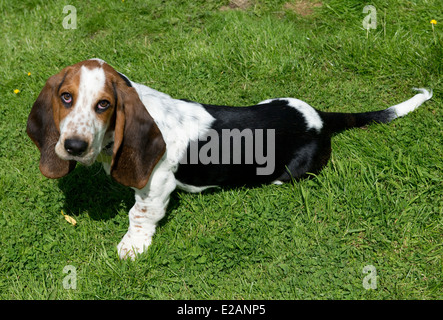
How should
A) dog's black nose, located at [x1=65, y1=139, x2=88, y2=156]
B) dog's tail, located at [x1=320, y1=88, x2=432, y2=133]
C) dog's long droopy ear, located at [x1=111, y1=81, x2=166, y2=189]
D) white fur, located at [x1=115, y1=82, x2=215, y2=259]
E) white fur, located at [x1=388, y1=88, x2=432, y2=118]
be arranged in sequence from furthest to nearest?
white fur, located at [x1=388, y1=88, x2=432, y2=118]
dog's tail, located at [x1=320, y1=88, x2=432, y2=133]
white fur, located at [x1=115, y1=82, x2=215, y2=259]
dog's long droopy ear, located at [x1=111, y1=81, x2=166, y2=189]
dog's black nose, located at [x1=65, y1=139, x2=88, y2=156]

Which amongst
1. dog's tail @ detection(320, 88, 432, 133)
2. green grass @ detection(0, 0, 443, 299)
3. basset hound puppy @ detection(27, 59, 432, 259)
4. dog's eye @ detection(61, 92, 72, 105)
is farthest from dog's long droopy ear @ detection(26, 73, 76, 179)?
dog's tail @ detection(320, 88, 432, 133)

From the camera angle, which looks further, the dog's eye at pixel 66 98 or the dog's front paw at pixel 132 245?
the dog's front paw at pixel 132 245

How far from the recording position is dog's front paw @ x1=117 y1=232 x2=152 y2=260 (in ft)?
11.5

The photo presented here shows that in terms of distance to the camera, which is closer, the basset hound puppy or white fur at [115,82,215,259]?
the basset hound puppy

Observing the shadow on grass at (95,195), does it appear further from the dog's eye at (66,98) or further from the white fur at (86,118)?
the dog's eye at (66,98)

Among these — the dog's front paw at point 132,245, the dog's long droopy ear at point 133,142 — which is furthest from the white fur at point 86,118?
the dog's front paw at point 132,245

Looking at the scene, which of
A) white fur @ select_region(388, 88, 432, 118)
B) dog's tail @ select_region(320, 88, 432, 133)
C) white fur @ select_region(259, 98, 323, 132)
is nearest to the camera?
white fur @ select_region(259, 98, 323, 132)

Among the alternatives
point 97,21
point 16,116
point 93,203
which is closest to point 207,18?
point 97,21

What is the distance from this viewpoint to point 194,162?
348cm

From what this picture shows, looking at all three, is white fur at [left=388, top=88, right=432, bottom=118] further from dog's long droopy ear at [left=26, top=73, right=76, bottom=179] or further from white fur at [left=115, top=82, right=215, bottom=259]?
dog's long droopy ear at [left=26, top=73, right=76, bottom=179]

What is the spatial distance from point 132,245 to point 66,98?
1.34 m

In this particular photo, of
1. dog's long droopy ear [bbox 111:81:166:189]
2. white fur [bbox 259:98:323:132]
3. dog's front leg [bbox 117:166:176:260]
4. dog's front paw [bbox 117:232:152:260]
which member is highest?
dog's long droopy ear [bbox 111:81:166:189]

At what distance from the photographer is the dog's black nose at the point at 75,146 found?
8.67ft

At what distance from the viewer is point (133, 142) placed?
3.04 metres
